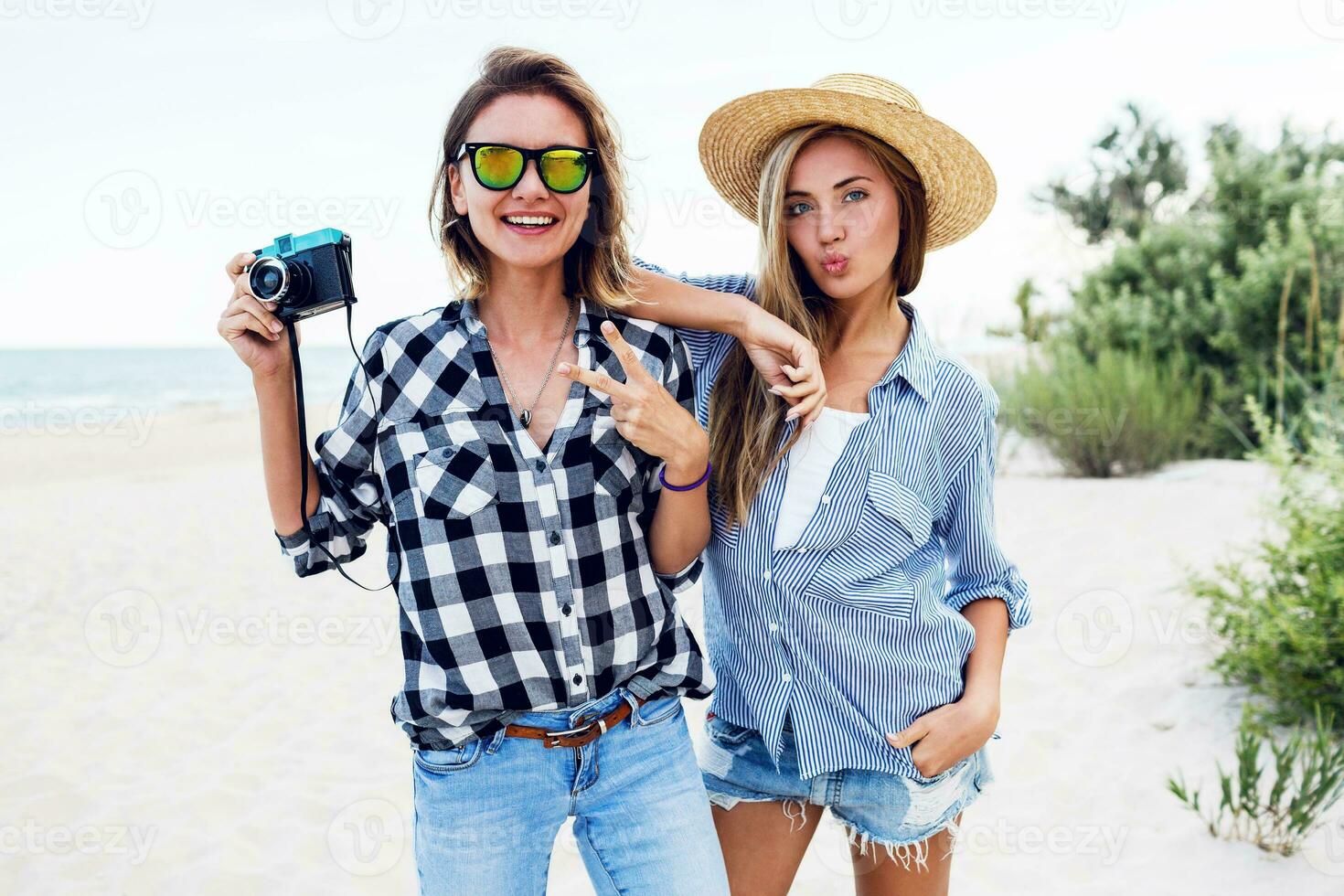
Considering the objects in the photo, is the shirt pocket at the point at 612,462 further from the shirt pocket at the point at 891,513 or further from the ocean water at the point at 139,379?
the ocean water at the point at 139,379

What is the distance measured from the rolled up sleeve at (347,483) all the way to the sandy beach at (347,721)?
2.20 m

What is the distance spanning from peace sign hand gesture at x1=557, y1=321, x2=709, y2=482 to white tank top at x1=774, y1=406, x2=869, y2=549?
31 centimetres

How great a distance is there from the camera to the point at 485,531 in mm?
1475

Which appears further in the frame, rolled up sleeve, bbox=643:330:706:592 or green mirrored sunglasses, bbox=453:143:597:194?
rolled up sleeve, bbox=643:330:706:592

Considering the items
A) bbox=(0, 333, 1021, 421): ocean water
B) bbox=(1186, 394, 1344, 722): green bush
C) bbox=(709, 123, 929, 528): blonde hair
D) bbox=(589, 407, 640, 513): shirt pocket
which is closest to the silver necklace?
bbox=(589, 407, 640, 513): shirt pocket

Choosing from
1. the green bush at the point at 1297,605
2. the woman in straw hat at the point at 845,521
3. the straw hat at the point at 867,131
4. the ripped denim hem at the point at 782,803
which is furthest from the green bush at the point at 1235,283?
the ripped denim hem at the point at 782,803

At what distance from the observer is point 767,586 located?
174cm

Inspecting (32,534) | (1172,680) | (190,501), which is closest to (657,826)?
(1172,680)

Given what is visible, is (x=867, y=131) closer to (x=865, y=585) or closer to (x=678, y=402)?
(x=678, y=402)

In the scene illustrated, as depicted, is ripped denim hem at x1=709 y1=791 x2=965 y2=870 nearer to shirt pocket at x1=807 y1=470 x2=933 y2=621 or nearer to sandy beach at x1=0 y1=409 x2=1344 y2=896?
shirt pocket at x1=807 y1=470 x2=933 y2=621

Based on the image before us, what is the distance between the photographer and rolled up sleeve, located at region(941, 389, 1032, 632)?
72.1 inches

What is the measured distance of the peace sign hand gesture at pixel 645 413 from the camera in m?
1.47

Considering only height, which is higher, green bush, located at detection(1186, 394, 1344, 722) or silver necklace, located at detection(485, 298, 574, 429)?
silver necklace, located at detection(485, 298, 574, 429)

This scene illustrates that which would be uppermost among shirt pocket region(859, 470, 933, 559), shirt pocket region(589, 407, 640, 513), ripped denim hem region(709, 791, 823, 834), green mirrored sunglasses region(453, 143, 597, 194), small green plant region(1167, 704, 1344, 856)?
green mirrored sunglasses region(453, 143, 597, 194)
